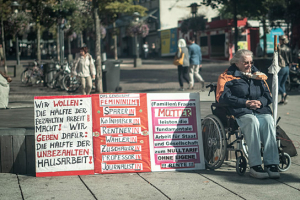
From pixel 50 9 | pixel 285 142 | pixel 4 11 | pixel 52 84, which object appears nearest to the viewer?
pixel 285 142

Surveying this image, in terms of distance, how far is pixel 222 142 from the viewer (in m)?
5.34

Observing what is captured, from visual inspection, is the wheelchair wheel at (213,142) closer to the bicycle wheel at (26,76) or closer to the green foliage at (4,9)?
the bicycle wheel at (26,76)

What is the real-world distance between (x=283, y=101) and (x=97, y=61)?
21.6ft

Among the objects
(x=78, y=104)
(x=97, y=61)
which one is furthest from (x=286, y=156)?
(x=97, y=61)

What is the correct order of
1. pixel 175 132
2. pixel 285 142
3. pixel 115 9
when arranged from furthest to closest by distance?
1. pixel 115 9
2. pixel 285 142
3. pixel 175 132

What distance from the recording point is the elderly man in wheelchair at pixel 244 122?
17.1 feet

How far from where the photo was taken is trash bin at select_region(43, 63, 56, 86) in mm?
18547

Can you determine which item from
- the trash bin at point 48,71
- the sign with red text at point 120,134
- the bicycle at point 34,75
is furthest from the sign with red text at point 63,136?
the bicycle at point 34,75

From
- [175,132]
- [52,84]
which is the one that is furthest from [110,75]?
[175,132]

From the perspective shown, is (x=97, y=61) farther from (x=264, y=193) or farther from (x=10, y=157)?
(x=264, y=193)

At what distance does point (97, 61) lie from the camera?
15.6 m

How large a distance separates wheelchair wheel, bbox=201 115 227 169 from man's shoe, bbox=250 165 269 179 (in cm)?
38

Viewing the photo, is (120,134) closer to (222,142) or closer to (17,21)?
(222,142)

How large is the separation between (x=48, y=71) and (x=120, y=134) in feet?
44.6
